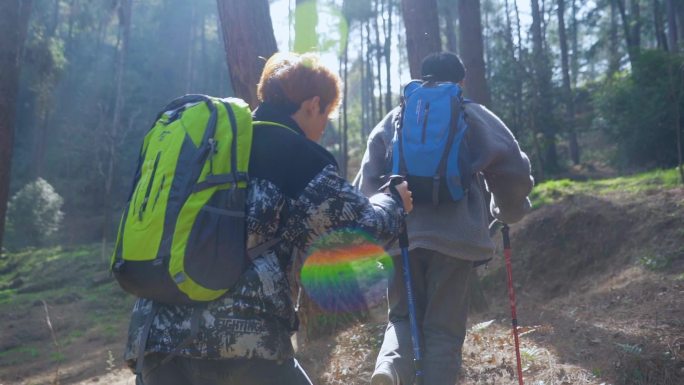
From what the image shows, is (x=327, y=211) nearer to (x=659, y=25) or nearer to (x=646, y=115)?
(x=646, y=115)

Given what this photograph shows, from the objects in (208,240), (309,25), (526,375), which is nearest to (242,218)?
(208,240)

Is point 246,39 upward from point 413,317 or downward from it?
upward

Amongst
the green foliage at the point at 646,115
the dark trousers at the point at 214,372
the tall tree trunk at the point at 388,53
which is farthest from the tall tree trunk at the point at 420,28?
the tall tree trunk at the point at 388,53

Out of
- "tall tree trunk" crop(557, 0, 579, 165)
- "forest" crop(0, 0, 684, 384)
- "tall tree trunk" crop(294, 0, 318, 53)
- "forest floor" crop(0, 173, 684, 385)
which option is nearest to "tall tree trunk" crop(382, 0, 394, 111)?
"forest" crop(0, 0, 684, 384)

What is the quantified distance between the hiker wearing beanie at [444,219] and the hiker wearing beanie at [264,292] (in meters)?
1.24

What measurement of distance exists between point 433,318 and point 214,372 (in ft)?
5.76

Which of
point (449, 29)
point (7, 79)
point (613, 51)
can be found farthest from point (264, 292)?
point (449, 29)

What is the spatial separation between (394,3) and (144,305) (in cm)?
3802

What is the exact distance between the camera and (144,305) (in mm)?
2527

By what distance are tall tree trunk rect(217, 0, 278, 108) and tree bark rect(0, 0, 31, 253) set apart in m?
3.29

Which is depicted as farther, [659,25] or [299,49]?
[659,25]

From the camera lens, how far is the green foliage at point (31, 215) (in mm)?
32031

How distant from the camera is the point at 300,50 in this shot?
8.01 metres

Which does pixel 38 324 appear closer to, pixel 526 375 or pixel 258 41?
pixel 258 41
